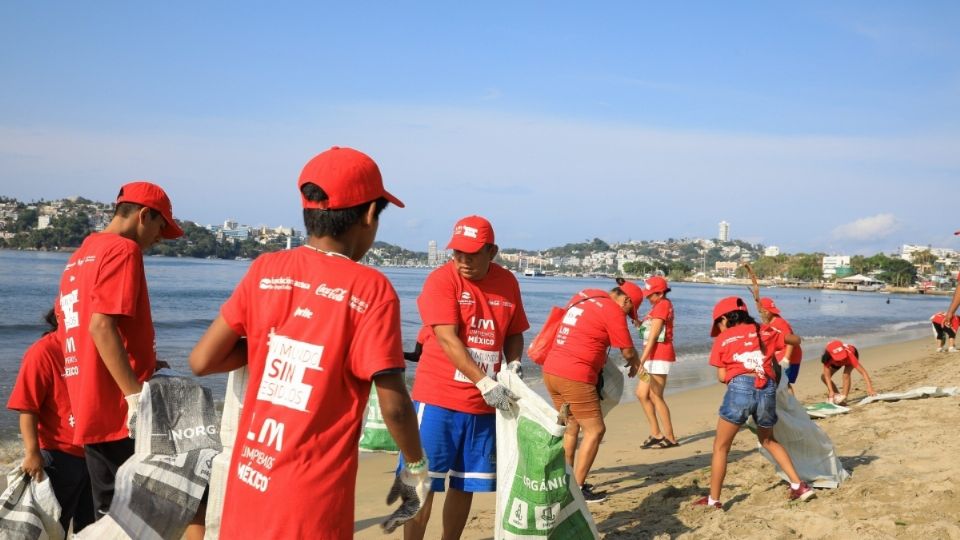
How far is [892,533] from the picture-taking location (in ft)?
15.4

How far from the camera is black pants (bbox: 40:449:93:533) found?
367cm

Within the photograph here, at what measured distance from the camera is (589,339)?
5.68 m

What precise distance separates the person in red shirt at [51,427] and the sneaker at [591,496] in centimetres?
358

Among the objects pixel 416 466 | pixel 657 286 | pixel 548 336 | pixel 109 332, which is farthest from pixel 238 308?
pixel 657 286

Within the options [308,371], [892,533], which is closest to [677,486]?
[892,533]

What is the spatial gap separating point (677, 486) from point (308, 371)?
4853mm

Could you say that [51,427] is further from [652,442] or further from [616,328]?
[652,442]

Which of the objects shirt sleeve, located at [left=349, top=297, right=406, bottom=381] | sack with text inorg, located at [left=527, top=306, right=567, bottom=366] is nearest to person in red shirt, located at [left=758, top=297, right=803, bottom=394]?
sack with text inorg, located at [left=527, top=306, right=567, bottom=366]

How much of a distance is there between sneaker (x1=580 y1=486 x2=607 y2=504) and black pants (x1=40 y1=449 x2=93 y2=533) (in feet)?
11.7

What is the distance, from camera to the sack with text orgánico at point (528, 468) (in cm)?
394

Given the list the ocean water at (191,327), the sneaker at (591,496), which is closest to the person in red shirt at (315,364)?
the sneaker at (591,496)

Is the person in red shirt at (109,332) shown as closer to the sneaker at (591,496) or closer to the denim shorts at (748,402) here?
the sneaker at (591,496)

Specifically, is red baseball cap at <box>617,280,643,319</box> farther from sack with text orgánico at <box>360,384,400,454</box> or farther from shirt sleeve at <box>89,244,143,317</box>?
shirt sleeve at <box>89,244,143,317</box>

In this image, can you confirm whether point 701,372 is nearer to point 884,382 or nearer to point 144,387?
point 884,382
